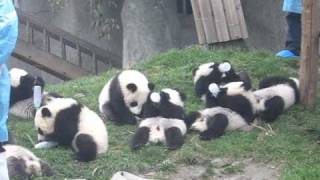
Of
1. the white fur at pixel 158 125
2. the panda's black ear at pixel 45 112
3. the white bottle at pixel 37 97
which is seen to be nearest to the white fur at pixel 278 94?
the white fur at pixel 158 125

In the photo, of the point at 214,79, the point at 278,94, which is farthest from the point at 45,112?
the point at 278,94

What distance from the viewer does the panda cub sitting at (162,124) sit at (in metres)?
6.30

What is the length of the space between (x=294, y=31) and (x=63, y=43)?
5091 mm

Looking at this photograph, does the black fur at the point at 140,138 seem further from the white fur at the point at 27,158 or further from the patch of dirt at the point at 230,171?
the white fur at the point at 27,158

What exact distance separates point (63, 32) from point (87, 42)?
1.47ft

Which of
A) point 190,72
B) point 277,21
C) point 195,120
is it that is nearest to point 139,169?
point 195,120

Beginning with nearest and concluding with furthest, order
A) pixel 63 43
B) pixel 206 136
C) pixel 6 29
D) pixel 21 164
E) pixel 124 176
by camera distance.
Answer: pixel 6 29 < pixel 124 176 < pixel 21 164 < pixel 206 136 < pixel 63 43

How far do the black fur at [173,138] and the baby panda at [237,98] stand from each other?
56cm

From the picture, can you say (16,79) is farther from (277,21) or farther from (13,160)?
(277,21)

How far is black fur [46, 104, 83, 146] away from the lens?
6.16 meters

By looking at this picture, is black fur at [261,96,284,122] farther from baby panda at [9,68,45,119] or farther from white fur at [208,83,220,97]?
baby panda at [9,68,45,119]

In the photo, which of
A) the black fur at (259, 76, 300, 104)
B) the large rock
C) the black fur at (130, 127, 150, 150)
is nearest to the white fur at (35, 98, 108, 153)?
the black fur at (130, 127, 150, 150)

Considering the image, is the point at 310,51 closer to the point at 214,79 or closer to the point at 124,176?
the point at 214,79

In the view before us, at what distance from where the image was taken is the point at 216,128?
6457 millimetres
